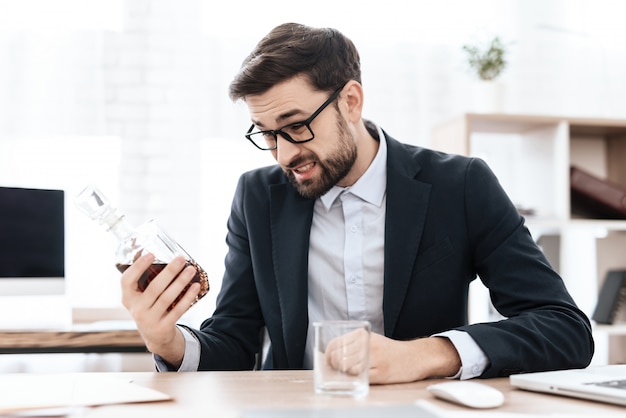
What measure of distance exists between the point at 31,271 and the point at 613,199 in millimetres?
1959

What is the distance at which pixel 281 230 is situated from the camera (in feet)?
4.89

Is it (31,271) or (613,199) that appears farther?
(613,199)

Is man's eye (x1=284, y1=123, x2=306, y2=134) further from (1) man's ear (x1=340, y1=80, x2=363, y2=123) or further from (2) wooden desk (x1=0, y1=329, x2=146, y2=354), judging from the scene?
(2) wooden desk (x1=0, y1=329, x2=146, y2=354)

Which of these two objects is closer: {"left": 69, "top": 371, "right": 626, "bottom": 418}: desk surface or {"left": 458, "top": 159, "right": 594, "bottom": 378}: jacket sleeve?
{"left": 69, "top": 371, "right": 626, "bottom": 418}: desk surface

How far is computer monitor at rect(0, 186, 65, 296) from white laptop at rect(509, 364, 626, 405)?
1.48 m

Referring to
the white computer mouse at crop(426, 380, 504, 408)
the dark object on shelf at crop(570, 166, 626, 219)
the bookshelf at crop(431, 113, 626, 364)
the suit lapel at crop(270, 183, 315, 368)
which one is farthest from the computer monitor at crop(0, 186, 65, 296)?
the dark object on shelf at crop(570, 166, 626, 219)

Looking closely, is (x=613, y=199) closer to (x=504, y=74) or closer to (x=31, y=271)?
(x=504, y=74)

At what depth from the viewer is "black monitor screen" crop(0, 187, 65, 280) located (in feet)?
6.73

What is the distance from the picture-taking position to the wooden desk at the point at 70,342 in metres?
1.86

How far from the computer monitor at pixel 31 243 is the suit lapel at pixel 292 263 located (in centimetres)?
89

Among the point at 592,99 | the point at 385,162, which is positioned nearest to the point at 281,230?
the point at 385,162

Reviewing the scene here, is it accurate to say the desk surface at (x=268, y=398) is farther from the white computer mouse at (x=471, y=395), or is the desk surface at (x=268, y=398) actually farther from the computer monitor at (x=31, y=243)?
the computer monitor at (x=31, y=243)

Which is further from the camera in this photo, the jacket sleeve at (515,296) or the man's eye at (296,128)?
the man's eye at (296,128)

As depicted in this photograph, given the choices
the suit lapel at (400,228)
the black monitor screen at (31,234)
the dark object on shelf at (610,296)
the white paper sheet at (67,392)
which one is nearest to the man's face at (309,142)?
the suit lapel at (400,228)
